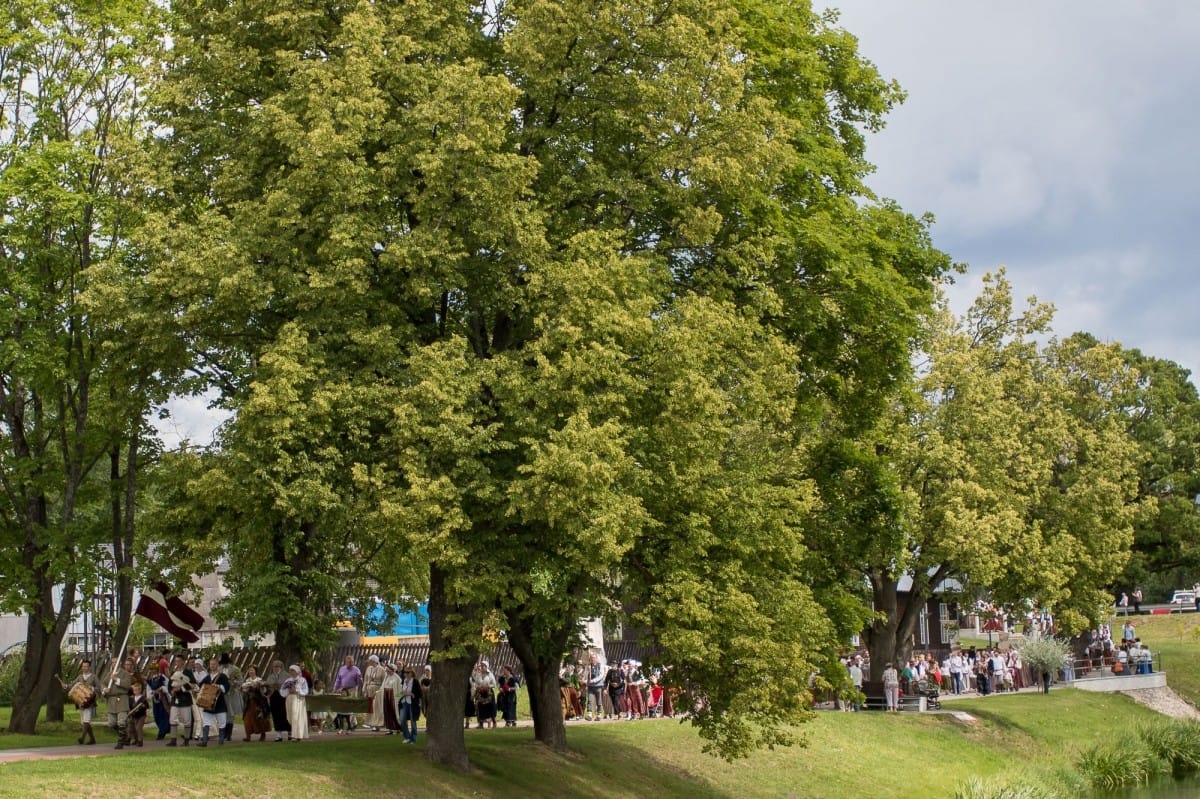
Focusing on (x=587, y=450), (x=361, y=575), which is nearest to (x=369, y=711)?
(x=361, y=575)

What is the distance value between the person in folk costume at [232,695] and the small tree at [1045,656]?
113 ft

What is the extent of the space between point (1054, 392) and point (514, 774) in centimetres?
3672

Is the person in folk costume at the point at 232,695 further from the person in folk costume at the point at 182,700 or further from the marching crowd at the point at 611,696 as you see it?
the marching crowd at the point at 611,696

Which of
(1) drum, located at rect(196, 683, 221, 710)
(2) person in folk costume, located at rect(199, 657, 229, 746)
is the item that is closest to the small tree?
(2) person in folk costume, located at rect(199, 657, 229, 746)

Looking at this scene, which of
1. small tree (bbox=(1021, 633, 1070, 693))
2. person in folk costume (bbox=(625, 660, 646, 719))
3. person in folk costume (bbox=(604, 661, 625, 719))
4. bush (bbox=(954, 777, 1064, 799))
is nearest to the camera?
bush (bbox=(954, 777, 1064, 799))

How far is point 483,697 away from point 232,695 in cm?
639

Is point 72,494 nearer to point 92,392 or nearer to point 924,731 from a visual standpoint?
point 92,392

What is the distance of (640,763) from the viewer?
29.4 m

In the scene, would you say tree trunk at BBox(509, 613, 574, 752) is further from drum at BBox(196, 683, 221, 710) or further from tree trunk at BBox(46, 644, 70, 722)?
tree trunk at BBox(46, 644, 70, 722)

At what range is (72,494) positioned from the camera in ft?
100

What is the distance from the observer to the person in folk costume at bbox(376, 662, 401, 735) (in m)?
29.2

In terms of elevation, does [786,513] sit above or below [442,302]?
below

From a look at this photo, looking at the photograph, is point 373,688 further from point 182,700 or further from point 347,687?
point 182,700

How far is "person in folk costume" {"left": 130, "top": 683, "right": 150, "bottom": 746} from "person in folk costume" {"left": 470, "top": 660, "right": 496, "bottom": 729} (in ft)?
28.3
